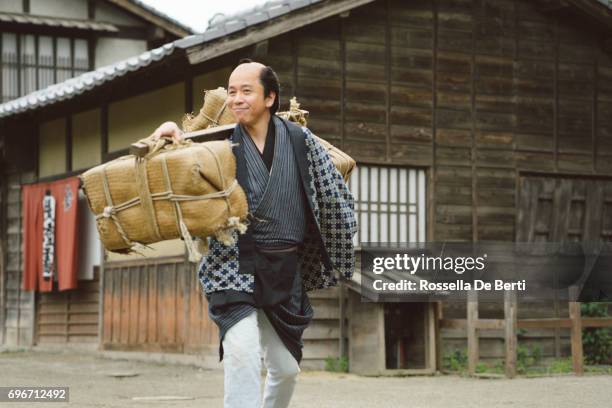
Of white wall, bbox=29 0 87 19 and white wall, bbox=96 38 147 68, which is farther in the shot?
white wall, bbox=96 38 147 68

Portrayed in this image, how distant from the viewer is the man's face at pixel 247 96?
546 cm

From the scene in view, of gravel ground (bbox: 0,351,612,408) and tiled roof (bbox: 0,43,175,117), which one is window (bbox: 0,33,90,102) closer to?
tiled roof (bbox: 0,43,175,117)

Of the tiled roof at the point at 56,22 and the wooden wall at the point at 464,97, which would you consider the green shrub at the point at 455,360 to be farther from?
the tiled roof at the point at 56,22

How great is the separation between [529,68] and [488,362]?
3.73 m

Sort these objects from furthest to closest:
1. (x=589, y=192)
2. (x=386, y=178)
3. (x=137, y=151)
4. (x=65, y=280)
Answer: (x=65, y=280) < (x=589, y=192) < (x=386, y=178) < (x=137, y=151)

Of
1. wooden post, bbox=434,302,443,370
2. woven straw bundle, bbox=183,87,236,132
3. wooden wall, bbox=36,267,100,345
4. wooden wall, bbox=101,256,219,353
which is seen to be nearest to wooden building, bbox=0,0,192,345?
wooden wall, bbox=36,267,100,345

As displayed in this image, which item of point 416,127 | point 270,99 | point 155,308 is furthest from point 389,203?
point 270,99

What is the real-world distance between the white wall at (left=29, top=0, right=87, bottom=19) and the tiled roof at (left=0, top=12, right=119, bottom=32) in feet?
0.90

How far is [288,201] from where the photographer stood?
5.46 metres

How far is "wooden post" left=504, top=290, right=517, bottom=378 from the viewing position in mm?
11234

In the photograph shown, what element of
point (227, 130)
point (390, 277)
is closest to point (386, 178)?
point (390, 277)

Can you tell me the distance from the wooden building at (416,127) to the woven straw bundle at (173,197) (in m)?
6.75

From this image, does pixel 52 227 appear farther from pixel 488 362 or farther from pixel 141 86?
pixel 488 362

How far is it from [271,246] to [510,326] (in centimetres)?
637
